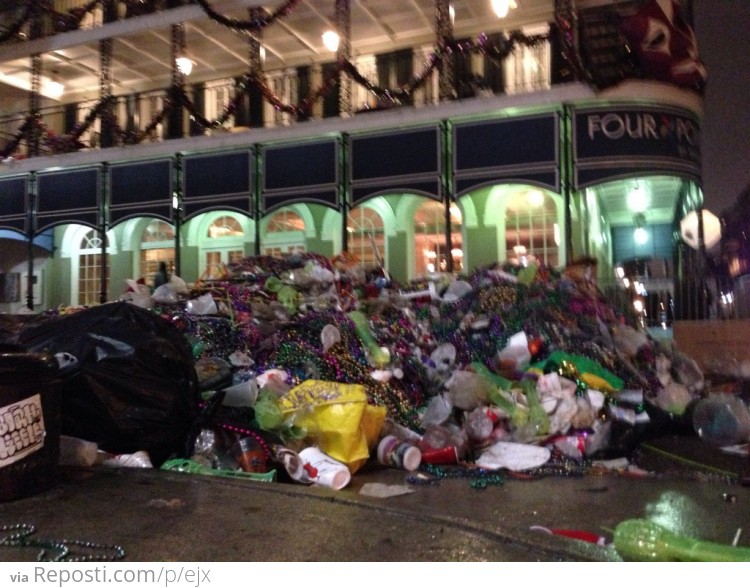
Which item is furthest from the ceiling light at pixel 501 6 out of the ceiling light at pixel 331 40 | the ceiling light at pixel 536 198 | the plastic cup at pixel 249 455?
the plastic cup at pixel 249 455

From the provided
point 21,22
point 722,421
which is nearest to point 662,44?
point 722,421

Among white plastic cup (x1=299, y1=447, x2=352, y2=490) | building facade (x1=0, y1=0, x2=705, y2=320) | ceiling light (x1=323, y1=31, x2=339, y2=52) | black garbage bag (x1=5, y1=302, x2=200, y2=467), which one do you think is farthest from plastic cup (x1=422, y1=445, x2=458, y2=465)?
ceiling light (x1=323, y1=31, x2=339, y2=52)

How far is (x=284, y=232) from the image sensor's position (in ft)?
49.7

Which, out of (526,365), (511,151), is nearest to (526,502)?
(526,365)

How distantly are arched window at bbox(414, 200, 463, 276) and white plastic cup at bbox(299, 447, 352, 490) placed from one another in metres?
9.62

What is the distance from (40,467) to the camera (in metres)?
3.69

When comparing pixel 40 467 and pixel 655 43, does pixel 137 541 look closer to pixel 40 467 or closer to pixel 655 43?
pixel 40 467

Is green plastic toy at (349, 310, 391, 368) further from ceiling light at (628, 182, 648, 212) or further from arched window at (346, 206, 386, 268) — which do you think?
ceiling light at (628, 182, 648, 212)

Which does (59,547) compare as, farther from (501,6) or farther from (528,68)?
(528,68)

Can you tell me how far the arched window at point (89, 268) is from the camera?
16766mm

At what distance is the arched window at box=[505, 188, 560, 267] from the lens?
13.1 metres

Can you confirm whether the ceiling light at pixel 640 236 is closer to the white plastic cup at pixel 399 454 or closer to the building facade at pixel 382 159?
the building facade at pixel 382 159

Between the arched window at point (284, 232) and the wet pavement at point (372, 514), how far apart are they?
34.2 feet

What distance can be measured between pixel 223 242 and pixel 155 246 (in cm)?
193
